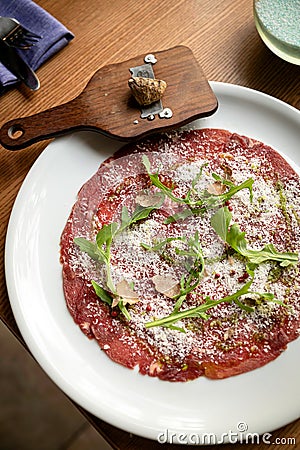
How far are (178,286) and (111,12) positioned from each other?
36.0 inches

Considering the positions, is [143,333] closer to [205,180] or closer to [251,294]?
[251,294]

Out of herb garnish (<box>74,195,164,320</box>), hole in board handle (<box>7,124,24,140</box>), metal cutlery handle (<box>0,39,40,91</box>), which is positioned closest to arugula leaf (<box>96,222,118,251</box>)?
herb garnish (<box>74,195,164,320</box>)

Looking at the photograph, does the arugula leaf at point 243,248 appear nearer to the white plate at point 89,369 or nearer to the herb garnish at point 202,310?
the herb garnish at point 202,310

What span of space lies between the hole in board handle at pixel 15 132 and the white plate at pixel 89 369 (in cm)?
9

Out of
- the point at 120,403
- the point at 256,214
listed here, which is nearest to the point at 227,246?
the point at 256,214

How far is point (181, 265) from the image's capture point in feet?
4.30

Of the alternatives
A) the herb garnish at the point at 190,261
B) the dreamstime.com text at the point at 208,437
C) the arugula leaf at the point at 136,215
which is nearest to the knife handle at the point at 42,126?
the arugula leaf at the point at 136,215

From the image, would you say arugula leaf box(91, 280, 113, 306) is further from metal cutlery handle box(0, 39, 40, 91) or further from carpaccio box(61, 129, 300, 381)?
metal cutlery handle box(0, 39, 40, 91)

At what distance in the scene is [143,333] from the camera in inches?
48.9

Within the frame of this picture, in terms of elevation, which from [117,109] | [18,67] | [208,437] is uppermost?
[18,67]

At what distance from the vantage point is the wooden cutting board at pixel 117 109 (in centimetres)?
143

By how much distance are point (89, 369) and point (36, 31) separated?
993 mm

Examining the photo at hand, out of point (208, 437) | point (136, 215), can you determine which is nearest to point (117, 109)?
point (136, 215)

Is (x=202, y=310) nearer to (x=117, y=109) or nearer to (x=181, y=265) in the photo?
(x=181, y=265)
